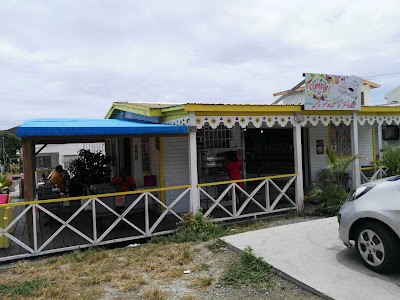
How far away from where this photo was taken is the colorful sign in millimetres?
8188

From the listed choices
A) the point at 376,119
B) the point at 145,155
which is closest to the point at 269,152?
the point at 376,119

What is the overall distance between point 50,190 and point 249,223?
15.9ft

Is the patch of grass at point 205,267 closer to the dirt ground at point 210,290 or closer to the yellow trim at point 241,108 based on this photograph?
the dirt ground at point 210,290

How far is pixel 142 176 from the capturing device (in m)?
10.1

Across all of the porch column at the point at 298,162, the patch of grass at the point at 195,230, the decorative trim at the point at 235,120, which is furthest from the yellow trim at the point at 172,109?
the porch column at the point at 298,162

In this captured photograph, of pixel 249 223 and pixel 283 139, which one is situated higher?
pixel 283 139

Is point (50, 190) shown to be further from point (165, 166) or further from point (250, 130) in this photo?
point (250, 130)

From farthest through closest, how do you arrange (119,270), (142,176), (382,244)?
(142,176) < (119,270) < (382,244)

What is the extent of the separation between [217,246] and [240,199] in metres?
3.19

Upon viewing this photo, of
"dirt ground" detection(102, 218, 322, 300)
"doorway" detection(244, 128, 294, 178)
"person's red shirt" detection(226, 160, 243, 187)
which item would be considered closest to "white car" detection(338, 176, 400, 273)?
"dirt ground" detection(102, 218, 322, 300)

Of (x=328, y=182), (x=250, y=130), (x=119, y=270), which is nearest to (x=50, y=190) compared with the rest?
(x=119, y=270)

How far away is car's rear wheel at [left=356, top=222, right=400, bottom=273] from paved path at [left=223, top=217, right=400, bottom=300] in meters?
0.12

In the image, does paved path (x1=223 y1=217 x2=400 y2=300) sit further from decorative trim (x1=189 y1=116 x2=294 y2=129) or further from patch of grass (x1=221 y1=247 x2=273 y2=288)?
decorative trim (x1=189 y1=116 x2=294 y2=129)

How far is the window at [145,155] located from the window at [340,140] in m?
5.75
